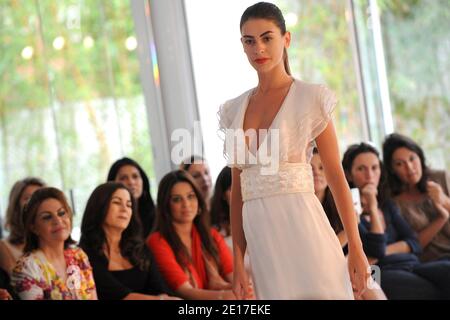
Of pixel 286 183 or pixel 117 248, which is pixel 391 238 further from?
pixel 286 183

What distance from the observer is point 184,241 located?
4770 mm

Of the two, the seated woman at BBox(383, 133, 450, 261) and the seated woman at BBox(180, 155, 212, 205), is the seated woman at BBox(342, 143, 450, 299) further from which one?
the seated woman at BBox(180, 155, 212, 205)

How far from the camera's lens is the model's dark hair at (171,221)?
472 cm

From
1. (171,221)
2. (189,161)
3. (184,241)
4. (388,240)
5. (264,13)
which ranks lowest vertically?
(388,240)

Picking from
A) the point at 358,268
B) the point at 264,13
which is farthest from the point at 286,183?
the point at 264,13

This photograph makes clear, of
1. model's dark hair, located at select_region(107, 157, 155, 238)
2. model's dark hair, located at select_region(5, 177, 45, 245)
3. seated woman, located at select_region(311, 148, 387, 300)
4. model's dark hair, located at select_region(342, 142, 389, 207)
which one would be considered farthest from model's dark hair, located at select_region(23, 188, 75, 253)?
model's dark hair, located at select_region(342, 142, 389, 207)

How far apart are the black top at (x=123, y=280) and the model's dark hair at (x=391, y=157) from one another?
1329 mm

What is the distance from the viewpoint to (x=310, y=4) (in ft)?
20.0

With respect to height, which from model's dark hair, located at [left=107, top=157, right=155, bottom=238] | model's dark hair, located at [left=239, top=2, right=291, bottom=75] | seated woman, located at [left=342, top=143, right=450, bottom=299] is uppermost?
model's dark hair, located at [left=239, top=2, right=291, bottom=75]

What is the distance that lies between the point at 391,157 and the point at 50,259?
6.62 feet

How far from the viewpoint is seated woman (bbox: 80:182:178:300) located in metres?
4.30

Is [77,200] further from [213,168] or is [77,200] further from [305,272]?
[305,272]

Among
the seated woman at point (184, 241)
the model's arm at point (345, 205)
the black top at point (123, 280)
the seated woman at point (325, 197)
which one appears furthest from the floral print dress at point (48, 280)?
the model's arm at point (345, 205)

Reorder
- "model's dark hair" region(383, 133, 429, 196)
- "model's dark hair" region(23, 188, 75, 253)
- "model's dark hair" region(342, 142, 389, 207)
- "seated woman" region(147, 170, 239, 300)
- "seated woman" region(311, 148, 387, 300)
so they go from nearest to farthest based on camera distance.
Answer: "seated woman" region(311, 148, 387, 300) → "model's dark hair" region(23, 188, 75, 253) → "seated woman" region(147, 170, 239, 300) → "model's dark hair" region(342, 142, 389, 207) → "model's dark hair" region(383, 133, 429, 196)
